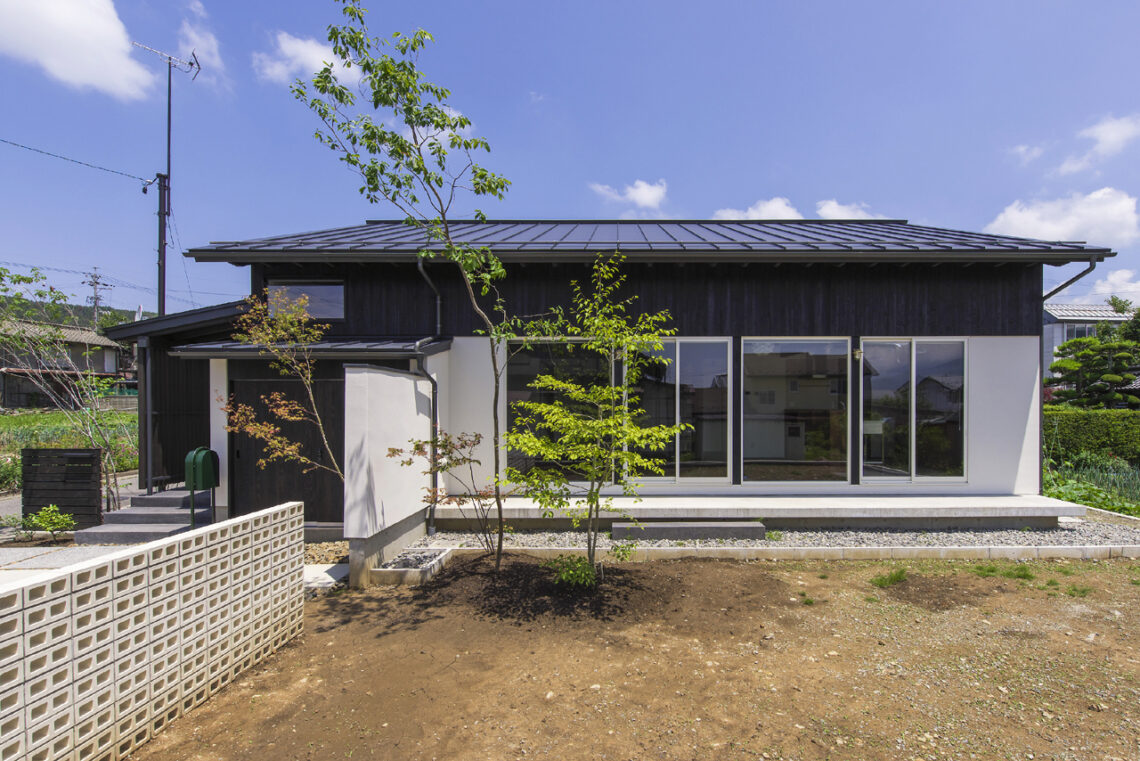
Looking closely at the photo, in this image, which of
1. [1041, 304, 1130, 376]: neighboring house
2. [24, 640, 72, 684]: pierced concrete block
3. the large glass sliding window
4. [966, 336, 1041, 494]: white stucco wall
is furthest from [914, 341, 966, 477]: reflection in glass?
[1041, 304, 1130, 376]: neighboring house

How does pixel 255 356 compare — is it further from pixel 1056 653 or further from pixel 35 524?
pixel 1056 653

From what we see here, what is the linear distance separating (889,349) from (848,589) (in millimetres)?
3962

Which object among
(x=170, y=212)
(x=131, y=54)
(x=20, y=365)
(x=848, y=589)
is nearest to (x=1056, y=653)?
(x=848, y=589)

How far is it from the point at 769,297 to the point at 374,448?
17.9 feet

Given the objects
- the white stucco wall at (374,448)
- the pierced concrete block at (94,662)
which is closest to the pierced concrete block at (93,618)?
the pierced concrete block at (94,662)

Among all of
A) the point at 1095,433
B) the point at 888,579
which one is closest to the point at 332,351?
the point at 888,579

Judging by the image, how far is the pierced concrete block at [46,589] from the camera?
82.1 inches

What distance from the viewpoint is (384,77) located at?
4.09 meters

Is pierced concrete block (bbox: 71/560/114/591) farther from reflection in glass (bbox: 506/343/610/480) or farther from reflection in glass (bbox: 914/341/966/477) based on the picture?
reflection in glass (bbox: 914/341/966/477)

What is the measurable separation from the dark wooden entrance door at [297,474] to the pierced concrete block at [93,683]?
3740mm

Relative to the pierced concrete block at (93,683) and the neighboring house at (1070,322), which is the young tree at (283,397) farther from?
the neighboring house at (1070,322)

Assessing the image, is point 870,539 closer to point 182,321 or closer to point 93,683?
point 93,683

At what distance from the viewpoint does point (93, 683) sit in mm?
2350

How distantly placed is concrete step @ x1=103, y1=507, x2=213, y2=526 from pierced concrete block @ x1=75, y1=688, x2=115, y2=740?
14.4ft
